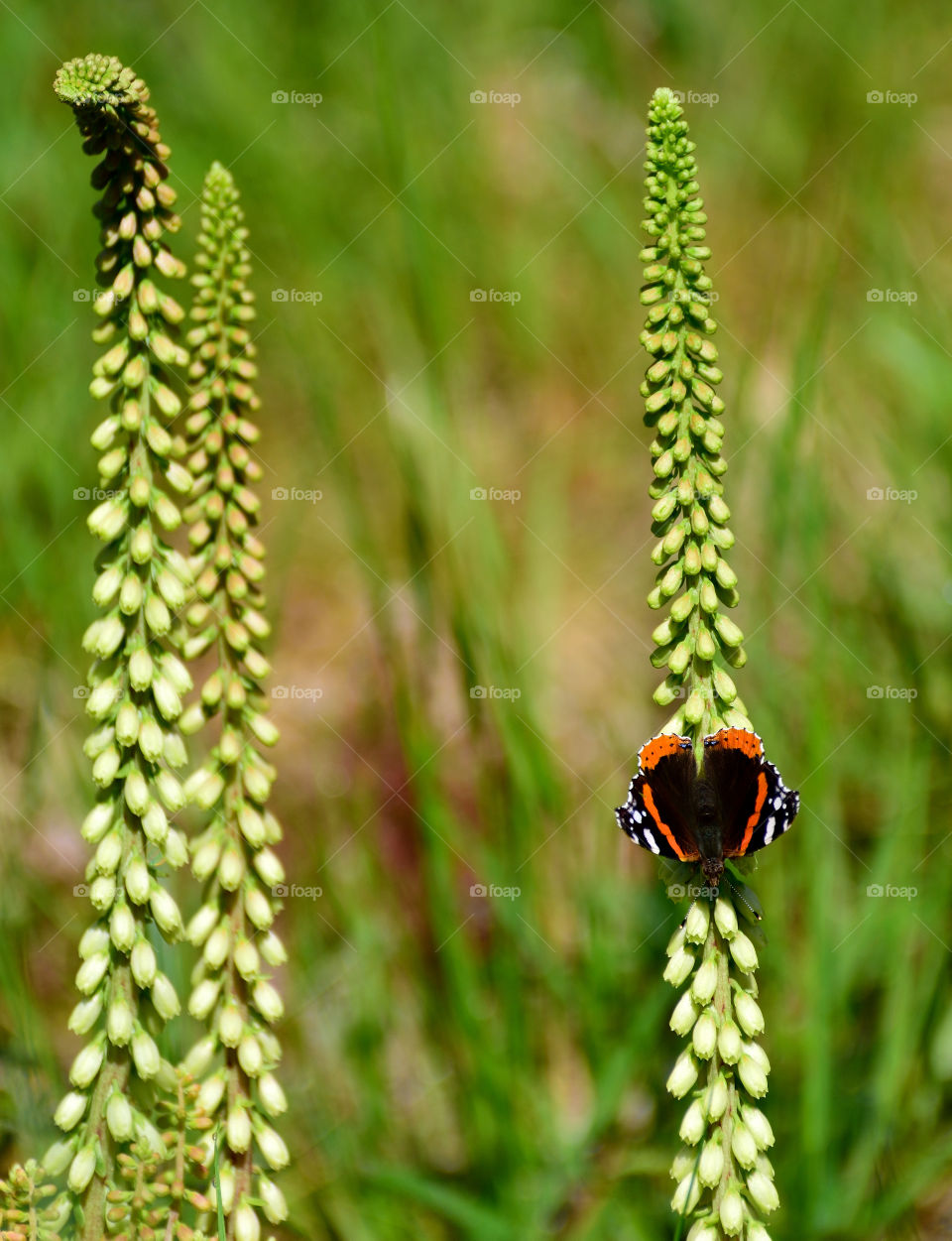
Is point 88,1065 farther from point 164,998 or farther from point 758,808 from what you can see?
point 758,808

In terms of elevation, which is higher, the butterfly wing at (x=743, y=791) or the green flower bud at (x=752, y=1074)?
the butterfly wing at (x=743, y=791)

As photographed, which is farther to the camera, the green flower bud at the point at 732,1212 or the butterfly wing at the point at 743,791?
the butterfly wing at the point at 743,791

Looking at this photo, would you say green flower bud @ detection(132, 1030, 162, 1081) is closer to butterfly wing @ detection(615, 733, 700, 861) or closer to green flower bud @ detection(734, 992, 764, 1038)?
butterfly wing @ detection(615, 733, 700, 861)

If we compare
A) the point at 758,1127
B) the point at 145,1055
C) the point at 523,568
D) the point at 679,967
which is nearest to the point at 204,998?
the point at 145,1055

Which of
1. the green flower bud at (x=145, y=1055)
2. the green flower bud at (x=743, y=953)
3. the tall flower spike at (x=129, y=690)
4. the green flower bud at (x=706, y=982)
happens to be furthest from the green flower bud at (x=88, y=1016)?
the green flower bud at (x=743, y=953)

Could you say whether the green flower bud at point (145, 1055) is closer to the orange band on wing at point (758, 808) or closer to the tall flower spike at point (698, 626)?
the tall flower spike at point (698, 626)

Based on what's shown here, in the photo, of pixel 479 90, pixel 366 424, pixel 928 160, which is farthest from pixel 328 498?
pixel 928 160
